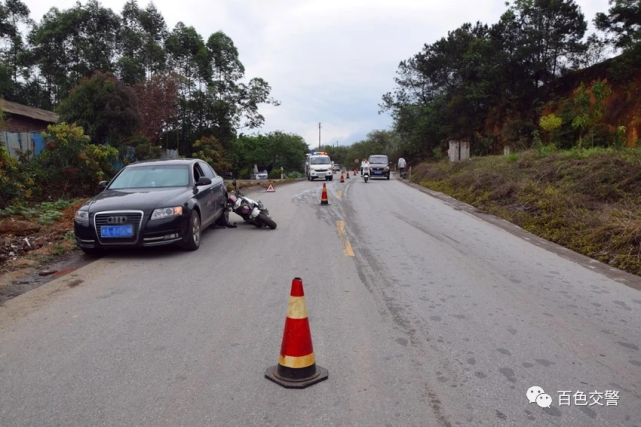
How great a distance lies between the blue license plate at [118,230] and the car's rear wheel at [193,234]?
3.05 ft

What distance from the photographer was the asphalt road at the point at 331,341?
3.40 m

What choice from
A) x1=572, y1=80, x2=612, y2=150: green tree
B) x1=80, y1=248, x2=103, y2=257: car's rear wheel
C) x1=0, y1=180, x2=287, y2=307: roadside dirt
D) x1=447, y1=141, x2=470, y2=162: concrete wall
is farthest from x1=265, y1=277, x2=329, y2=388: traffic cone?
x1=447, y1=141, x2=470, y2=162: concrete wall

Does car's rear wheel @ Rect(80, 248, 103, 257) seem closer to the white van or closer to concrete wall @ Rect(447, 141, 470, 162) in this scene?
the white van

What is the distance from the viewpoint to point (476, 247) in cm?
943

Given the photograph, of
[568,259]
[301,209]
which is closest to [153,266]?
[568,259]

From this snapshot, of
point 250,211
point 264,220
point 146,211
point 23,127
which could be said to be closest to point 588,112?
point 264,220

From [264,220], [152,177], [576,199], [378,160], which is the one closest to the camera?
[152,177]

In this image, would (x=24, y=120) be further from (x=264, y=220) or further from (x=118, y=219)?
(x=118, y=219)

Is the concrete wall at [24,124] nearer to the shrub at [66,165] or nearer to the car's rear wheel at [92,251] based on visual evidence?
the shrub at [66,165]

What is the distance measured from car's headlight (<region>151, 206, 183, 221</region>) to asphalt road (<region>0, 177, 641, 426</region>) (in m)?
0.67

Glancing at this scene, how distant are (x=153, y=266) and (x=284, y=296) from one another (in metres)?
2.58

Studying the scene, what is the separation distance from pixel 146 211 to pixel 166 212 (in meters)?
Answer: 0.30

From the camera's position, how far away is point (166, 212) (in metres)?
8.02

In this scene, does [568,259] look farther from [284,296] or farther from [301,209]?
[301,209]
